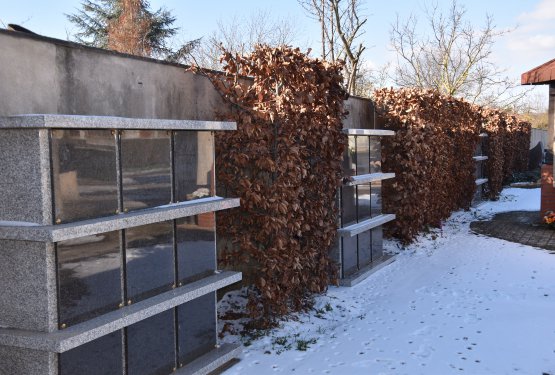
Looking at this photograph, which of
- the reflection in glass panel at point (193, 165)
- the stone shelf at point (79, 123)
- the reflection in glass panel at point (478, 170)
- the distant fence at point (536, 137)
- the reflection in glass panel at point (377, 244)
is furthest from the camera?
the distant fence at point (536, 137)

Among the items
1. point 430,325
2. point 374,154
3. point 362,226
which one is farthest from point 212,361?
point 374,154

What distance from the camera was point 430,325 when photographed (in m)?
5.46

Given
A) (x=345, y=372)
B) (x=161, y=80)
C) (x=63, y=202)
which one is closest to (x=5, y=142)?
(x=63, y=202)

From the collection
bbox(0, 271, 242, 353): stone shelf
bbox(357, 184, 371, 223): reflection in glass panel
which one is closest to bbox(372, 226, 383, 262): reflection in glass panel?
bbox(357, 184, 371, 223): reflection in glass panel

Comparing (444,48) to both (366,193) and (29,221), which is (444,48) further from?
(29,221)

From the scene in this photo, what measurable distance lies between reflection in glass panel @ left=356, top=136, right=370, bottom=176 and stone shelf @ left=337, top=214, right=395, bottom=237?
728mm

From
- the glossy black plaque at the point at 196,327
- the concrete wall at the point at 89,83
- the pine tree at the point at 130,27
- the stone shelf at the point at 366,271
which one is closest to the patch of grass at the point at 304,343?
the glossy black plaque at the point at 196,327

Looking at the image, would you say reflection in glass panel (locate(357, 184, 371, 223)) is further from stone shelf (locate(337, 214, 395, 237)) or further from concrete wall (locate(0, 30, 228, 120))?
concrete wall (locate(0, 30, 228, 120))

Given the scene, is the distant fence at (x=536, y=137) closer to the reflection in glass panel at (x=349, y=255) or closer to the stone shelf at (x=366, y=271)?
the stone shelf at (x=366, y=271)

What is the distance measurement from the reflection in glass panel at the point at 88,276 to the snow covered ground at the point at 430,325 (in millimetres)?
1486

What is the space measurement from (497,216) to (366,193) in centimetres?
671

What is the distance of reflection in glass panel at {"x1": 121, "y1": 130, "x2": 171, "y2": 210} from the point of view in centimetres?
346

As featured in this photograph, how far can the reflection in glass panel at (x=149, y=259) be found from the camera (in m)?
3.53

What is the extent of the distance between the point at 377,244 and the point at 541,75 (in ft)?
19.2
